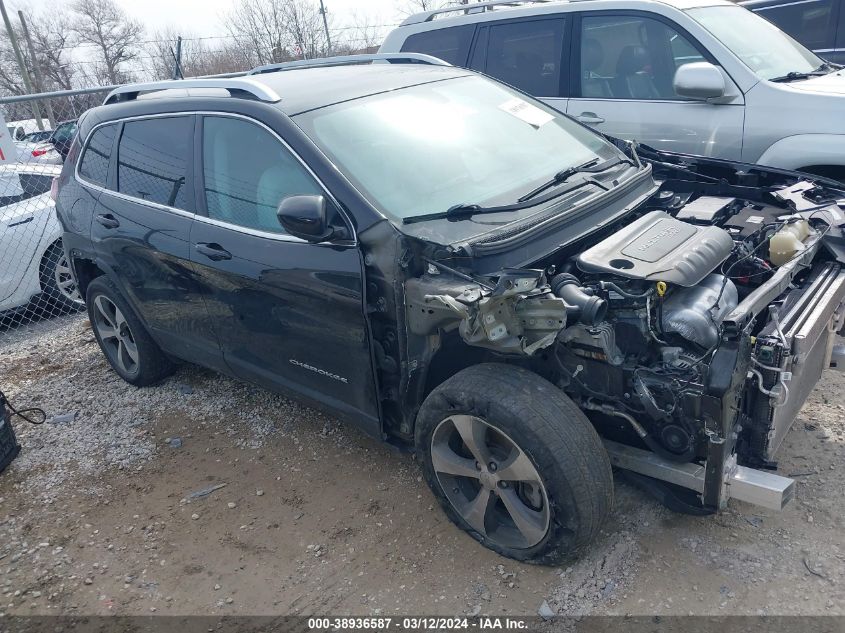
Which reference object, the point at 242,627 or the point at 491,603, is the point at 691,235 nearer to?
the point at 491,603

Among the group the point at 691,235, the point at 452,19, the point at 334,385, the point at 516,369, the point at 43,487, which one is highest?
the point at 452,19

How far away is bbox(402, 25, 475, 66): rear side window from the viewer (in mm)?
6415

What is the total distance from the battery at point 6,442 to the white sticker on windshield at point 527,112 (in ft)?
11.6

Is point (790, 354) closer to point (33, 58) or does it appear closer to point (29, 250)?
point (29, 250)

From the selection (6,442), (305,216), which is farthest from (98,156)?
(305,216)

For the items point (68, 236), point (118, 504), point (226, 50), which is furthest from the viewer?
point (226, 50)

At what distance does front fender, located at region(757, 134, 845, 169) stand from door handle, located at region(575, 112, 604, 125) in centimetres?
131

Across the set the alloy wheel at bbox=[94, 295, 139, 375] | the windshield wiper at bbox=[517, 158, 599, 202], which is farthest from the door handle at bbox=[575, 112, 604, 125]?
the alloy wheel at bbox=[94, 295, 139, 375]

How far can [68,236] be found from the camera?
4.80 meters

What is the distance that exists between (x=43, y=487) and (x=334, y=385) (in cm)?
199

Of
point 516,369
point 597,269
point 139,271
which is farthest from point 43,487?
point 597,269

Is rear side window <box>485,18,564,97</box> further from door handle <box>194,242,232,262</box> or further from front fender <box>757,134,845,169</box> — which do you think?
door handle <box>194,242,232,262</box>

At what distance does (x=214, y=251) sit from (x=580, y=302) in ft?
6.37

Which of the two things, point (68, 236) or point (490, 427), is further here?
point (68, 236)
